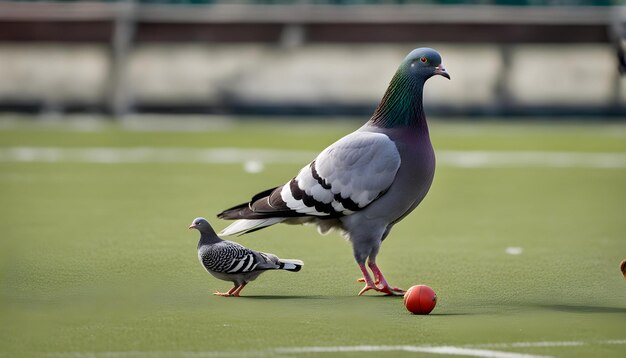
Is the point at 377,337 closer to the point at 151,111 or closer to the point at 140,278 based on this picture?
the point at 140,278

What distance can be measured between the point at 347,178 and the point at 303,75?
15847mm

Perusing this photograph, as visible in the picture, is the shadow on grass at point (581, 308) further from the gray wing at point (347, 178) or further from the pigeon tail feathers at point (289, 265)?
the pigeon tail feathers at point (289, 265)

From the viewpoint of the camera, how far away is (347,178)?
8.90 meters

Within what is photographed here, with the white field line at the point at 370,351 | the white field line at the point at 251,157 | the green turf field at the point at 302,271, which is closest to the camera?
the white field line at the point at 370,351

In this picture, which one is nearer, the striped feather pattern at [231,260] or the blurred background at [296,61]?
the striped feather pattern at [231,260]

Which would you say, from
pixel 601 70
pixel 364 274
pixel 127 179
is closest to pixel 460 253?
pixel 364 274

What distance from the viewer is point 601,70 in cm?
2412

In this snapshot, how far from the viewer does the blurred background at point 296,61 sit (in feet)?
80.1

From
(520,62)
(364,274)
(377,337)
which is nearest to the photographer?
(377,337)

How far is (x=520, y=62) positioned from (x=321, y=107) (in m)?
3.22

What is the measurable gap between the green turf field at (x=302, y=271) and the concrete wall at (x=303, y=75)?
18.7 ft

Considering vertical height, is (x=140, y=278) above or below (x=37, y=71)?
below

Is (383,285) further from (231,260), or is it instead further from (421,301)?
(231,260)

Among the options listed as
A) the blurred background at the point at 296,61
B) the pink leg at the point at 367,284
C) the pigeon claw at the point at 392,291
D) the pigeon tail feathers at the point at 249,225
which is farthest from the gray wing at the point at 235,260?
the blurred background at the point at 296,61
